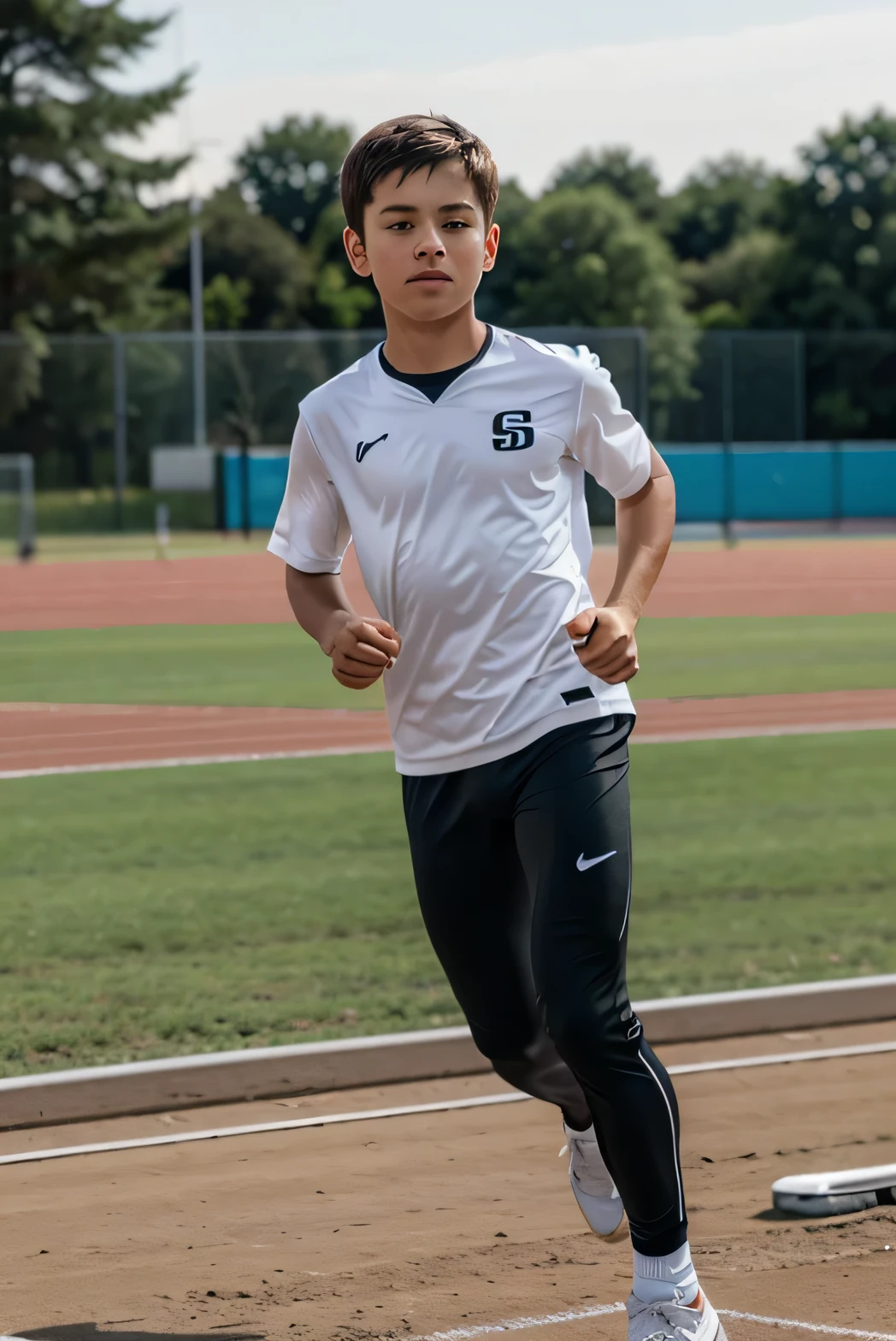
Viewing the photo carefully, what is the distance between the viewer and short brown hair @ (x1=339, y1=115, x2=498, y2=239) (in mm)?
3926

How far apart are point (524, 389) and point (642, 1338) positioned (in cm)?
166

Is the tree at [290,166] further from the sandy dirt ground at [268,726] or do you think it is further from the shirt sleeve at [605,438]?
the shirt sleeve at [605,438]

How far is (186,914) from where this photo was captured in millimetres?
8109

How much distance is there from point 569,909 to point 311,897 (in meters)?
4.82

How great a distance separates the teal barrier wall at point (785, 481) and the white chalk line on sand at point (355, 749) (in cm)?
2607

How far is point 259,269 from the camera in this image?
83.9 m

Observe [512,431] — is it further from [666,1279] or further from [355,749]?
[355,749]

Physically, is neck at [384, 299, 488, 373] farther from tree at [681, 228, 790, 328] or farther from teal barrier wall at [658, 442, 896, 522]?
tree at [681, 228, 790, 328]

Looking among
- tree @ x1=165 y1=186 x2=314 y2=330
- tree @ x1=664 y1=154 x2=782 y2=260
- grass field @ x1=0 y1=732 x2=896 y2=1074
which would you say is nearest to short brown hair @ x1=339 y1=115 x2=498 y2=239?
grass field @ x1=0 y1=732 x2=896 y2=1074

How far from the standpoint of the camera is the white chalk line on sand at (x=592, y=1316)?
3922 millimetres

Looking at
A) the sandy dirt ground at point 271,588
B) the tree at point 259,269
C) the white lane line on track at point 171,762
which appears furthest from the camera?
the tree at point 259,269

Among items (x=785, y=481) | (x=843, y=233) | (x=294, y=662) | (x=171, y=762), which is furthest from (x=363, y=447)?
(x=843, y=233)

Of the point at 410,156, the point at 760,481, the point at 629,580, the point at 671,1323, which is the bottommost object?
the point at 760,481

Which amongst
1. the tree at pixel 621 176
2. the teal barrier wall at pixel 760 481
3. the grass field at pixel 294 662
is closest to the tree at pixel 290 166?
the tree at pixel 621 176
